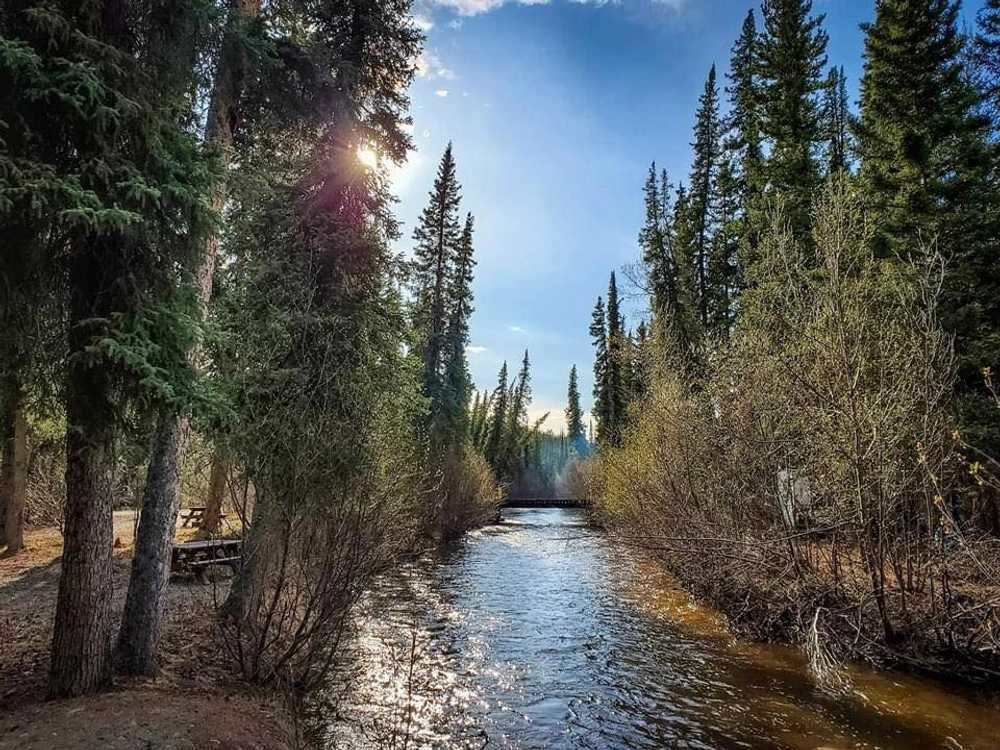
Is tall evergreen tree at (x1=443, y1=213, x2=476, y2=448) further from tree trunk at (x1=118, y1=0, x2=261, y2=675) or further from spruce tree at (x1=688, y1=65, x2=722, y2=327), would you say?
tree trunk at (x1=118, y1=0, x2=261, y2=675)

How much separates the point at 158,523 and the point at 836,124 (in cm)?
2954

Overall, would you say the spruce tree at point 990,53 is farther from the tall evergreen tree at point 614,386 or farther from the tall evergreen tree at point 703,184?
the tall evergreen tree at point 614,386

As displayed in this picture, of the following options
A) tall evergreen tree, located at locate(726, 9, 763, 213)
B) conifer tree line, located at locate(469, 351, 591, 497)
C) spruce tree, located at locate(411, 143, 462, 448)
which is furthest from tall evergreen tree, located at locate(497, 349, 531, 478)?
tall evergreen tree, located at locate(726, 9, 763, 213)

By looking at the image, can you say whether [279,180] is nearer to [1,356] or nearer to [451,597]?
[1,356]

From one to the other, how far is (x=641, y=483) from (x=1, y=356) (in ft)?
43.7

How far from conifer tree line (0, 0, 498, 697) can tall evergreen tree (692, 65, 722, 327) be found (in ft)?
57.3

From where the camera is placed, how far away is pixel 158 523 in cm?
615

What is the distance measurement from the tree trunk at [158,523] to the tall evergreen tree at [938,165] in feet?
42.8

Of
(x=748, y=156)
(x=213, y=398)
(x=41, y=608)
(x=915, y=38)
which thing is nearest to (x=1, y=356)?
(x=213, y=398)

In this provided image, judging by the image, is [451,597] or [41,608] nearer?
[41,608]

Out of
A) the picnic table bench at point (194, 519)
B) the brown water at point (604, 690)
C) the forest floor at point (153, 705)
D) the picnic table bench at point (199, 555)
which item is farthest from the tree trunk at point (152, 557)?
the picnic table bench at point (194, 519)

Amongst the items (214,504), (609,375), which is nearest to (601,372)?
(609,375)

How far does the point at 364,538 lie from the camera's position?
6.39m

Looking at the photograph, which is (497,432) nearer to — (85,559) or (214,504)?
(214,504)
